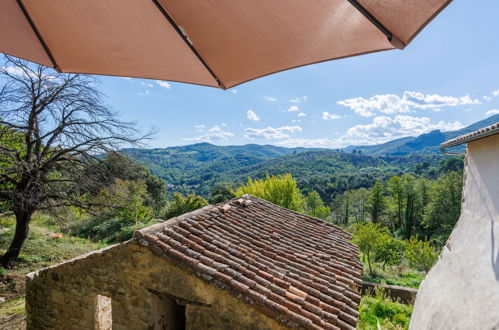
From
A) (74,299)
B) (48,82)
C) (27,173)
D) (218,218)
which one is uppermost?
(48,82)

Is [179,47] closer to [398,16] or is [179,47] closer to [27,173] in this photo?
[398,16]

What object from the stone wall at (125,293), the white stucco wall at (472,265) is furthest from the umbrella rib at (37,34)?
the white stucco wall at (472,265)

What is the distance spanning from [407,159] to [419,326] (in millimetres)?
156554

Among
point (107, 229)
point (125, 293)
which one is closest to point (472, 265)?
point (125, 293)

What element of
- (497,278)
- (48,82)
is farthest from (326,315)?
(48,82)

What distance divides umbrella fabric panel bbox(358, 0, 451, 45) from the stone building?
3.64 metres

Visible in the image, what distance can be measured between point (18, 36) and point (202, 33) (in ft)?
3.32

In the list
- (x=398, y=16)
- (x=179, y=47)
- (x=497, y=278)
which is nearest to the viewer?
(x=398, y=16)

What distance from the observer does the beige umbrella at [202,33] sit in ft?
3.26

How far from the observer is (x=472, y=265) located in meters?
4.16

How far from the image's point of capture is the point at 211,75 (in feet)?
5.03

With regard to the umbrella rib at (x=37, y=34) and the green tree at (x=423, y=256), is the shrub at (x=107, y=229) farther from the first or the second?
the umbrella rib at (x=37, y=34)

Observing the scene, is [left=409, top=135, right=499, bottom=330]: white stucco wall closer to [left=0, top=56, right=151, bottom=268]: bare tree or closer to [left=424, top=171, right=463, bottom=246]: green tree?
[left=0, top=56, right=151, bottom=268]: bare tree

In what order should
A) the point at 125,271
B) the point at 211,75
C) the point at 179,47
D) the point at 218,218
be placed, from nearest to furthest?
the point at 179,47 → the point at 211,75 → the point at 125,271 → the point at 218,218
